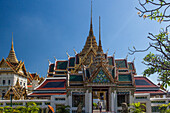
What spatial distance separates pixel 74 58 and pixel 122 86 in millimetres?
22878

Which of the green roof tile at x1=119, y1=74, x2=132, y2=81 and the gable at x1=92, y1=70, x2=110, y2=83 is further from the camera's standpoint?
the green roof tile at x1=119, y1=74, x2=132, y2=81

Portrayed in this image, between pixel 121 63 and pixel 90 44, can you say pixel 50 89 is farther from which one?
pixel 90 44

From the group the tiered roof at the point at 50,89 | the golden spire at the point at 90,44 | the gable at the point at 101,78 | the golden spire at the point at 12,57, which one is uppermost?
the golden spire at the point at 90,44

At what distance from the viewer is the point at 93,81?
21.0 meters

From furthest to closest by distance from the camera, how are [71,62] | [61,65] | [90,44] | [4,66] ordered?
[4,66] → [90,44] → [71,62] → [61,65]

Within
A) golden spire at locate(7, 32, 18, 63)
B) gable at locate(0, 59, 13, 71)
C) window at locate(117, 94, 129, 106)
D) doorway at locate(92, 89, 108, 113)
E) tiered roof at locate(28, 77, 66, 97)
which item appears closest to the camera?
window at locate(117, 94, 129, 106)

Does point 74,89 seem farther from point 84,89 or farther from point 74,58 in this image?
point 74,58

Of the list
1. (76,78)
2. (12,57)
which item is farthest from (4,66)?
(76,78)

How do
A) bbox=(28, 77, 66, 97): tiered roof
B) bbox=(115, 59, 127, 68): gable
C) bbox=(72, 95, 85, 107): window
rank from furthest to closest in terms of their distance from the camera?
bbox=(115, 59, 127, 68): gable, bbox=(28, 77, 66, 97): tiered roof, bbox=(72, 95, 85, 107): window

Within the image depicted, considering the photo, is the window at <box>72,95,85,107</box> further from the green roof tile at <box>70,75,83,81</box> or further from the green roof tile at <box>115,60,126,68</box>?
the green roof tile at <box>115,60,126,68</box>

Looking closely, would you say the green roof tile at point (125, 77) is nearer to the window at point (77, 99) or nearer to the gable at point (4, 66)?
the window at point (77, 99)

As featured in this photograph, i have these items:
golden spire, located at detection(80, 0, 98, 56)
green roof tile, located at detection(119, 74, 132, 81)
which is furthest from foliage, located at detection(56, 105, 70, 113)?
golden spire, located at detection(80, 0, 98, 56)

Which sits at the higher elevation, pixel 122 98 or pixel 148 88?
pixel 148 88

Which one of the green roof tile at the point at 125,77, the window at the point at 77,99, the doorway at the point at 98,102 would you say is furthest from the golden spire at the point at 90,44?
the window at the point at 77,99
